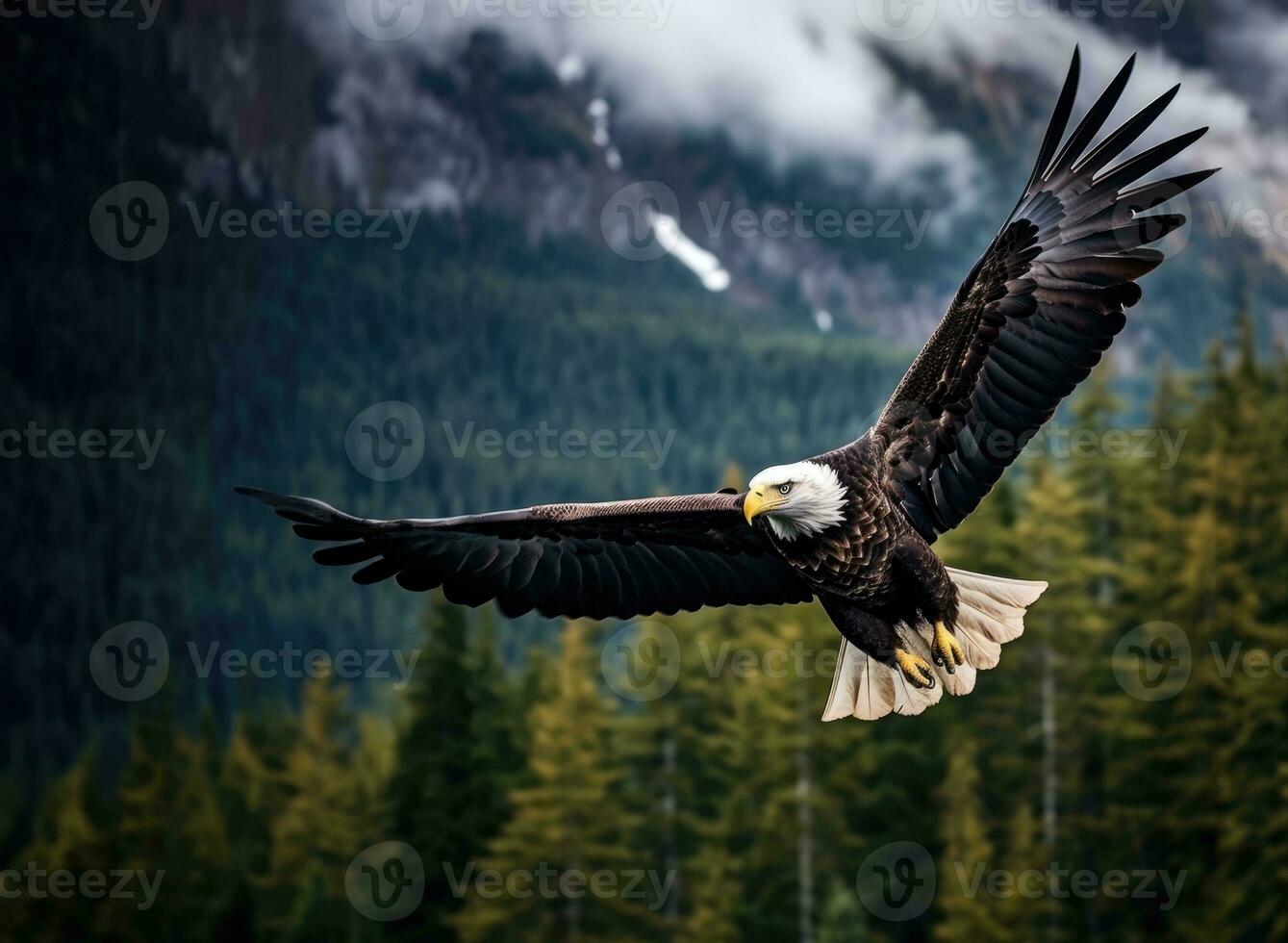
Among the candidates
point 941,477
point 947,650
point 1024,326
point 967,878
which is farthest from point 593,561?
point 967,878

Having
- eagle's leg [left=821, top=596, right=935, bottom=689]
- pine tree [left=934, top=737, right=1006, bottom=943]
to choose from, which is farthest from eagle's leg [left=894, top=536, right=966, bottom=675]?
pine tree [left=934, top=737, right=1006, bottom=943]

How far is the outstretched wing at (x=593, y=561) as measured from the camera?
761cm

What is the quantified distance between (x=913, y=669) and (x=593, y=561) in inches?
78.0

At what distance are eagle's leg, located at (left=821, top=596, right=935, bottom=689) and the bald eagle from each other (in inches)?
0.4

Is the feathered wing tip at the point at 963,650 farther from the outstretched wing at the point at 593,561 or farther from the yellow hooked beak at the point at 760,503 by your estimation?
the yellow hooked beak at the point at 760,503

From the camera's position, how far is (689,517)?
7703 mm

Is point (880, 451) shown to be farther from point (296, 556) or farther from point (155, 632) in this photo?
point (296, 556)

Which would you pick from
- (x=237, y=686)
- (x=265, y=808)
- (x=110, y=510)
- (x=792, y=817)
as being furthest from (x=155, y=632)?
(x=792, y=817)

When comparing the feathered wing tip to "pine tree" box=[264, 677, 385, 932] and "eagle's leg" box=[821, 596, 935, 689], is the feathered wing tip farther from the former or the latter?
"pine tree" box=[264, 677, 385, 932]

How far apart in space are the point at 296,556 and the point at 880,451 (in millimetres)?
169315

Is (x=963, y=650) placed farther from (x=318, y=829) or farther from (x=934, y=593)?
(x=318, y=829)

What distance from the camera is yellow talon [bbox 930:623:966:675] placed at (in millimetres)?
6902

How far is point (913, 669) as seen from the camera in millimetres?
6883

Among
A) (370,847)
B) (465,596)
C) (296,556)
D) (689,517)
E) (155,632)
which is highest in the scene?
(296,556)
